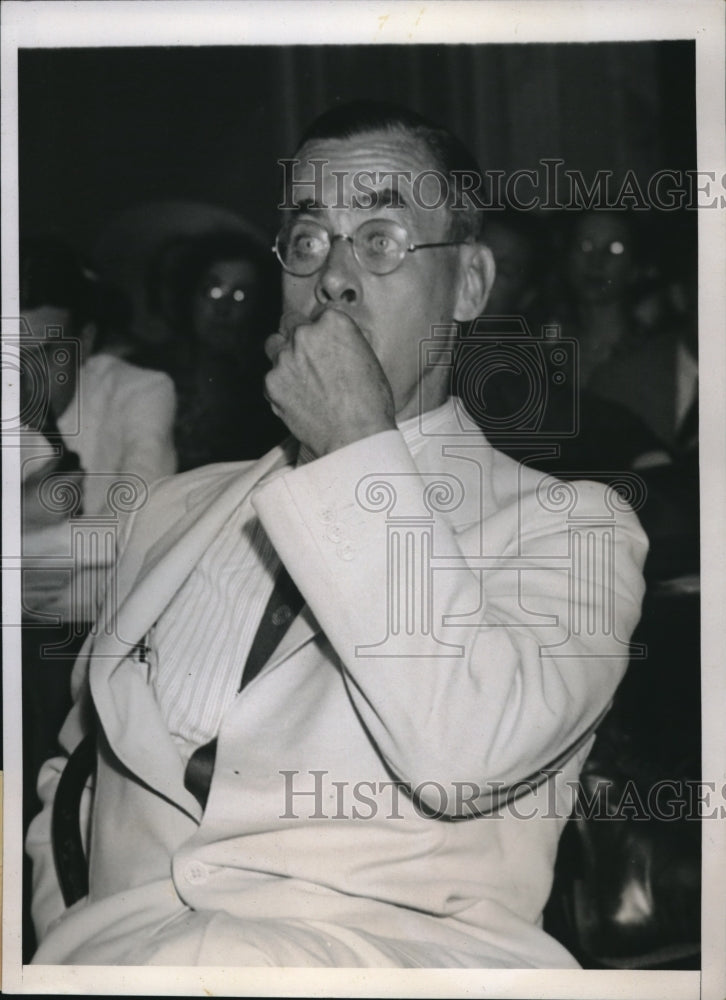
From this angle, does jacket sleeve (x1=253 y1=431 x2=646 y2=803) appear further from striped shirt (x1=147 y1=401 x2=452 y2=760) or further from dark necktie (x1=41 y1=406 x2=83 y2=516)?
dark necktie (x1=41 y1=406 x2=83 y2=516)

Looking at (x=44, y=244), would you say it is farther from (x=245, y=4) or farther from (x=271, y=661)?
(x=271, y=661)

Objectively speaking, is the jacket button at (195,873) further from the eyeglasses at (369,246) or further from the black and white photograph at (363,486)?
the eyeglasses at (369,246)

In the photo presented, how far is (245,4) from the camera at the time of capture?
6.18 ft

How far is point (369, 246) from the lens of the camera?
182 cm

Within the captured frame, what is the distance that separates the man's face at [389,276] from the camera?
182cm

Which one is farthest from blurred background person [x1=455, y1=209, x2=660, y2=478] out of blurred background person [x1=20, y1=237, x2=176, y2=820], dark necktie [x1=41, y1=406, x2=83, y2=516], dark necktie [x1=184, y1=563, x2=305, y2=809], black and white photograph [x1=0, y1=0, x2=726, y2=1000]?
dark necktie [x1=41, y1=406, x2=83, y2=516]

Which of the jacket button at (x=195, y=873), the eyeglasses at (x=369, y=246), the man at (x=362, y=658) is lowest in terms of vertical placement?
the jacket button at (x=195, y=873)

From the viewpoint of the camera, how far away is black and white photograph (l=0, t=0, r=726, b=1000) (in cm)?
178

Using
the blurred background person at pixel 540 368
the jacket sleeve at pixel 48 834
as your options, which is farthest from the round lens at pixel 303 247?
the jacket sleeve at pixel 48 834

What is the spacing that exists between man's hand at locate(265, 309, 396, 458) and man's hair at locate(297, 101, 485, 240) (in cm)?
25

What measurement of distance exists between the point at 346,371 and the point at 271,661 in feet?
1.54

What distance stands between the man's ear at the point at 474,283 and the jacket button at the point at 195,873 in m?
0.95

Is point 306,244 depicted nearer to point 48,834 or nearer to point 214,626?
point 214,626

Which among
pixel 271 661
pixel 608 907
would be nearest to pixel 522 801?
pixel 608 907
